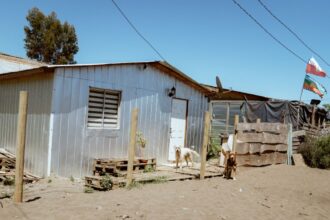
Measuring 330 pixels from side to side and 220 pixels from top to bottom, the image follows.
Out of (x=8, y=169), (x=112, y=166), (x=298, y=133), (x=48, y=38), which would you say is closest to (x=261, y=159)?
(x=298, y=133)

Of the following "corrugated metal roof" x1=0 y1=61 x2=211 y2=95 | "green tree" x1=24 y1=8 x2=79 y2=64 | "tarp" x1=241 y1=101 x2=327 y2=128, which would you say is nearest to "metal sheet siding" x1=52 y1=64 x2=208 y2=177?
"corrugated metal roof" x1=0 y1=61 x2=211 y2=95

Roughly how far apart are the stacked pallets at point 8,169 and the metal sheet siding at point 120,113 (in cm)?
68

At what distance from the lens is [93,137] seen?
393 inches

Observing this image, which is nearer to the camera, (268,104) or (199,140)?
(199,140)

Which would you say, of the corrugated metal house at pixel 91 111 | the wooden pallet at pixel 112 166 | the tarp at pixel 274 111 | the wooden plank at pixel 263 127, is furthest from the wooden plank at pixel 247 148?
the tarp at pixel 274 111

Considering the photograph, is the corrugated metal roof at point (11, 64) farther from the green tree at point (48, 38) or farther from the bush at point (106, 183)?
the green tree at point (48, 38)

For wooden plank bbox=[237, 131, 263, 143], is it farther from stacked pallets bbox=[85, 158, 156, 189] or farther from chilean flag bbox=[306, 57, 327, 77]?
chilean flag bbox=[306, 57, 327, 77]

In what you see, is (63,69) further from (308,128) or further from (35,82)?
(308,128)

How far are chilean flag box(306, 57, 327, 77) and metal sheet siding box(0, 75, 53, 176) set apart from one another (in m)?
13.9

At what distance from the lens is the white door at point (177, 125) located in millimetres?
12664

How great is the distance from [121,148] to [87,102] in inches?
76.0

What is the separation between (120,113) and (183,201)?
434cm

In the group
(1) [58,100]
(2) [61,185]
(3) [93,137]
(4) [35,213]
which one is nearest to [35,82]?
(1) [58,100]

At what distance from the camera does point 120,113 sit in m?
10.6
